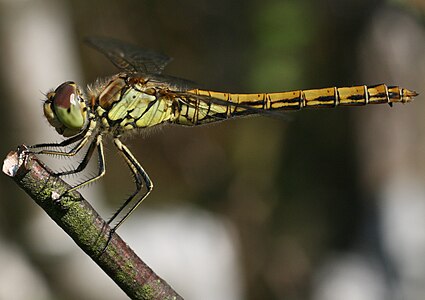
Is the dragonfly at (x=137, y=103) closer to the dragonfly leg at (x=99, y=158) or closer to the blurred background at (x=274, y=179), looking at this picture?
the dragonfly leg at (x=99, y=158)

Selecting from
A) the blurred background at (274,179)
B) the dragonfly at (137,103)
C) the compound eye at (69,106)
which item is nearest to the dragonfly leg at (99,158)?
the dragonfly at (137,103)

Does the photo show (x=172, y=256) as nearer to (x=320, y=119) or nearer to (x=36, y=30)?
(x=320, y=119)

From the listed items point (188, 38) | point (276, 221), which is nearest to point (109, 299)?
point (276, 221)

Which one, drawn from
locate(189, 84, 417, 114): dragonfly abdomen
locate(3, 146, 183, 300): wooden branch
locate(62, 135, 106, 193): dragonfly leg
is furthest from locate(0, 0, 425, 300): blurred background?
locate(3, 146, 183, 300): wooden branch

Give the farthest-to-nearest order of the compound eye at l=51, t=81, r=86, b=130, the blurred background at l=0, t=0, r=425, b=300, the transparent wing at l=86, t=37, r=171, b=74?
the blurred background at l=0, t=0, r=425, b=300
the transparent wing at l=86, t=37, r=171, b=74
the compound eye at l=51, t=81, r=86, b=130

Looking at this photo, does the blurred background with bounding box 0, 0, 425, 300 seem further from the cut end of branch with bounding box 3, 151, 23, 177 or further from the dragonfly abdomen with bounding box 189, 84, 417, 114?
the cut end of branch with bounding box 3, 151, 23, 177

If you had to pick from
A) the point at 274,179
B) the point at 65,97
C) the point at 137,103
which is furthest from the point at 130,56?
the point at 274,179

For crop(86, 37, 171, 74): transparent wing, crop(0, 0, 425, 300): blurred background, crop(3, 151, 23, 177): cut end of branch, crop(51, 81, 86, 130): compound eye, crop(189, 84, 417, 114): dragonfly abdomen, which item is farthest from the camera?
crop(0, 0, 425, 300): blurred background
